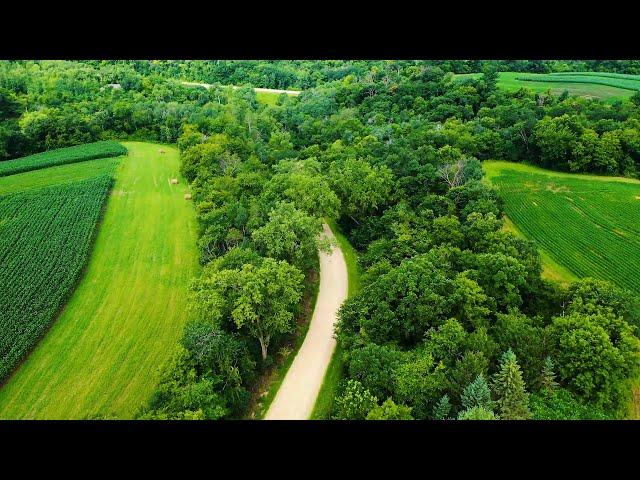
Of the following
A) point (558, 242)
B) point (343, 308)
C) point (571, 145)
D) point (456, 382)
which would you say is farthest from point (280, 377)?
point (571, 145)

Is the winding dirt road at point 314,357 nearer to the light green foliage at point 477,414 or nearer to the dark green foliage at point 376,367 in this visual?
the dark green foliage at point 376,367

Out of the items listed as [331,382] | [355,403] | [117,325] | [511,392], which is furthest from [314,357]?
[117,325]

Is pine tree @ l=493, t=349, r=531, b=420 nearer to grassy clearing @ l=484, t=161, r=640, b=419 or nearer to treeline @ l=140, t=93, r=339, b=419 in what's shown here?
grassy clearing @ l=484, t=161, r=640, b=419

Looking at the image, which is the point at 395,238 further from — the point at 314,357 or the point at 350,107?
the point at 350,107

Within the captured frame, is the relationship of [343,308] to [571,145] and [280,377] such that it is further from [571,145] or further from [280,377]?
[571,145]

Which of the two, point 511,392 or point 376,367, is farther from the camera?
point 376,367

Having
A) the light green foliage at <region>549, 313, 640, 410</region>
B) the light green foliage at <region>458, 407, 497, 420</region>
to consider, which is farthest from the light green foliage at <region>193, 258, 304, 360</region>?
the light green foliage at <region>549, 313, 640, 410</region>
